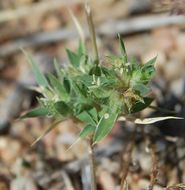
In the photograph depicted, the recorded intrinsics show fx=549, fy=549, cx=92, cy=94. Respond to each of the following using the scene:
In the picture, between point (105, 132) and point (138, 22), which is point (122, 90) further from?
point (138, 22)

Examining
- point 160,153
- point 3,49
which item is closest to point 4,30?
point 3,49

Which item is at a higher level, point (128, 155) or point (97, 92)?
point (97, 92)

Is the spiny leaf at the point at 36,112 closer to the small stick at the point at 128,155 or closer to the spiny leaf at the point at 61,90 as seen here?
the spiny leaf at the point at 61,90

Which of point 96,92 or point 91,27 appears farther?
point 91,27

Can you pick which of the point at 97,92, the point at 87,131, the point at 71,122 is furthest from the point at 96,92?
the point at 71,122

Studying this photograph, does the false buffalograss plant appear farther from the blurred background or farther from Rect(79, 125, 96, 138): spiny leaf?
the blurred background

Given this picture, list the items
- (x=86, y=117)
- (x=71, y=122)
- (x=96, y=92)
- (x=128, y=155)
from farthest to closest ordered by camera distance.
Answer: (x=71, y=122)
(x=128, y=155)
(x=86, y=117)
(x=96, y=92)

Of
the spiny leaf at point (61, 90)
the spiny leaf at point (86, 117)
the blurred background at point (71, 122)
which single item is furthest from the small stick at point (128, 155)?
the spiny leaf at point (61, 90)

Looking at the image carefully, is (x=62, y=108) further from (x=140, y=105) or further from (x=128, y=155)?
(x=128, y=155)
